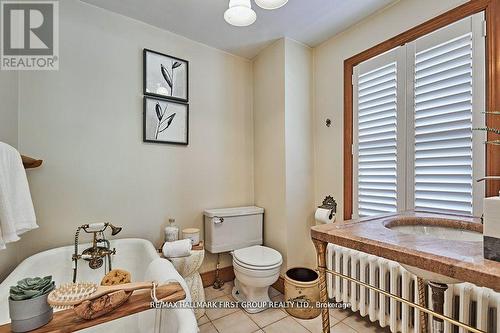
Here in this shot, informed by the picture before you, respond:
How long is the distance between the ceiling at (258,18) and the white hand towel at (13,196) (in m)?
1.40

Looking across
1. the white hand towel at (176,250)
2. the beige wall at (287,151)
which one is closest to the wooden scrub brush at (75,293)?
the white hand towel at (176,250)

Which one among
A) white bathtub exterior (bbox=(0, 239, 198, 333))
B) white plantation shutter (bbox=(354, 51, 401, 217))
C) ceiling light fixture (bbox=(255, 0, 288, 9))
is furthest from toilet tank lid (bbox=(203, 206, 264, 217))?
ceiling light fixture (bbox=(255, 0, 288, 9))

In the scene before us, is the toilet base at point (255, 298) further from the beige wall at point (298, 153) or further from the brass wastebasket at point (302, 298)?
the beige wall at point (298, 153)

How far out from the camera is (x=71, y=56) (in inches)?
67.4

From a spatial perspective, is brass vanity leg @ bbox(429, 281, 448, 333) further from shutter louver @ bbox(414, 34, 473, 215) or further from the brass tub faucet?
the brass tub faucet

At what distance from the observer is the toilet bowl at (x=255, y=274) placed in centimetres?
181

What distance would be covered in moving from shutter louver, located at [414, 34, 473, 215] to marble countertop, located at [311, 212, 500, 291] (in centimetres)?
26

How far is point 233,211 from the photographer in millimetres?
2250

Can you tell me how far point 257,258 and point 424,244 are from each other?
1348 millimetres

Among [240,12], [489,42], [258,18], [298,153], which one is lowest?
[298,153]

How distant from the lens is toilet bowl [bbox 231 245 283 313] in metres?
1.81

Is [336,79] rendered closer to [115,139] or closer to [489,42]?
[489,42]

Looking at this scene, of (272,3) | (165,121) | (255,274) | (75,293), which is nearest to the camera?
(75,293)

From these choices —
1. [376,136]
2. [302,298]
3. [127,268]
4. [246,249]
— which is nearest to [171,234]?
[127,268]
